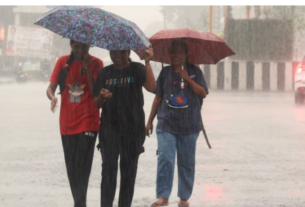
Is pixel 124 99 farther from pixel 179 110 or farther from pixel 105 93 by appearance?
pixel 179 110

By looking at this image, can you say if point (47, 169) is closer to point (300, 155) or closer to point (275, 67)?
point (300, 155)

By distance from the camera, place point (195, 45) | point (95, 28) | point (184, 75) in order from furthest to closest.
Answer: point (195, 45), point (184, 75), point (95, 28)

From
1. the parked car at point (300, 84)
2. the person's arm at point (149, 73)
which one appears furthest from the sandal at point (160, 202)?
the parked car at point (300, 84)

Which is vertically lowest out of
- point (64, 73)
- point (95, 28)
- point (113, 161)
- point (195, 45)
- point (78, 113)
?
point (113, 161)

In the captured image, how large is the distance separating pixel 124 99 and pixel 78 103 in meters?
0.34

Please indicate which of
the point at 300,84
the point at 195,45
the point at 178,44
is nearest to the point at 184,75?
the point at 178,44

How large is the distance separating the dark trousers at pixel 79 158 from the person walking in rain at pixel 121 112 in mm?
112

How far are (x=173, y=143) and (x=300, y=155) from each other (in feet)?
12.2

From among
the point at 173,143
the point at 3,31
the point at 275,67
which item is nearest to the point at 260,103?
the point at 275,67

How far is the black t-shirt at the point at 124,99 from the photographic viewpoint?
508 centimetres

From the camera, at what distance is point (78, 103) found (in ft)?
17.0

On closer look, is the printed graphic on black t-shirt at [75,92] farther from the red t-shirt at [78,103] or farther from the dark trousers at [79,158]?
the dark trousers at [79,158]

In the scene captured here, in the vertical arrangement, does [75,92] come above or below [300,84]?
above
